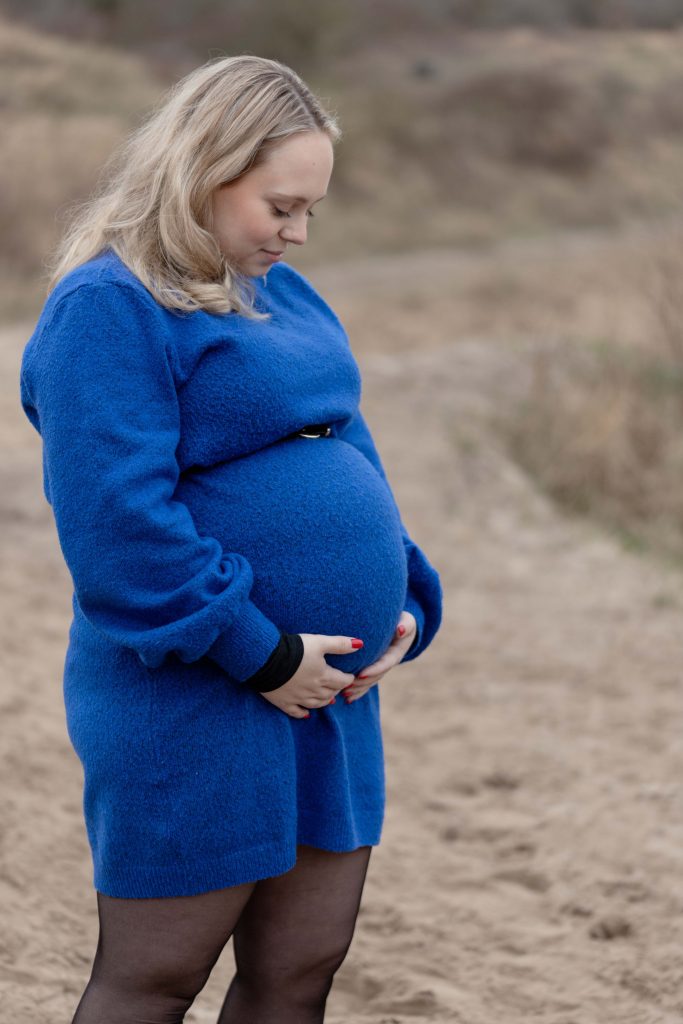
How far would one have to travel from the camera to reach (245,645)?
1.78 meters

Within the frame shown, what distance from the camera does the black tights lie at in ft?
6.02

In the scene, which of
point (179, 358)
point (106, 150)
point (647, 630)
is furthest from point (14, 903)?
point (106, 150)

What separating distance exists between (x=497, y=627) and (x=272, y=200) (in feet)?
12.8

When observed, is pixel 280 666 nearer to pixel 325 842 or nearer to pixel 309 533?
pixel 309 533

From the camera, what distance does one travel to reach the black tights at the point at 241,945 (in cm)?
184

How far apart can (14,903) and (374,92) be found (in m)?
25.7

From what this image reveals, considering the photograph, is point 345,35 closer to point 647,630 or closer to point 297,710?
point 647,630

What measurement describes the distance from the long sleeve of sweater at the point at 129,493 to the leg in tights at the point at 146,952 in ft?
1.16

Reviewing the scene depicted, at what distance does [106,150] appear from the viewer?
16656 mm

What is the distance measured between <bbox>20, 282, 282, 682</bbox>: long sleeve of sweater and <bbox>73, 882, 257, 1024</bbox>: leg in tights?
352 mm

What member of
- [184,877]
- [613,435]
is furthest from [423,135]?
[184,877]

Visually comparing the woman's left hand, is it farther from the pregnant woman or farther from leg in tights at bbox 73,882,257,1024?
leg in tights at bbox 73,882,257,1024

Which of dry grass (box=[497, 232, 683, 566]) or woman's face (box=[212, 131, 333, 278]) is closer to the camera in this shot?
woman's face (box=[212, 131, 333, 278])

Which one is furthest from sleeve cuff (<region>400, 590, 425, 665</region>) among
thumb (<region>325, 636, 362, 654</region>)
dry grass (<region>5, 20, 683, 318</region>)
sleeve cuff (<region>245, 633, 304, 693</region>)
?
dry grass (<region>5, 20, 683, 318</region>)
